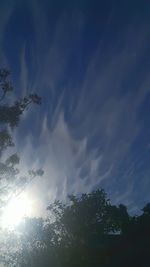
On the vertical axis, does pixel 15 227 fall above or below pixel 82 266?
above

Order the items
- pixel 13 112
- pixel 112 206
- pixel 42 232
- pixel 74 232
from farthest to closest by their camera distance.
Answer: pixel 112 206, pixel 74 232, pixel 42 232, pixel 13 112

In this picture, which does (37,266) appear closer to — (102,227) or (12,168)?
(12,168)

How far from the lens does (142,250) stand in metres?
35.2

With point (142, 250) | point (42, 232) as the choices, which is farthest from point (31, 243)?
point (142, 250)

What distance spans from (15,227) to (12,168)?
8.50 metres

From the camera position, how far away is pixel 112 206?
5253 centimetres

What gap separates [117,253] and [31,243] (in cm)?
1015

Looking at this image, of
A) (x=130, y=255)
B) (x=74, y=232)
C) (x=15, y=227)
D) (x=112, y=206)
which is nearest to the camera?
(x=15, y=227)

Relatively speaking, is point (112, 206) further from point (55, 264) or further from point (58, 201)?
point (55, 264)

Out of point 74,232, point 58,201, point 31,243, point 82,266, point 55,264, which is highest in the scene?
point 58,201

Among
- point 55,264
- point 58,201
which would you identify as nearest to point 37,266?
point 55,264

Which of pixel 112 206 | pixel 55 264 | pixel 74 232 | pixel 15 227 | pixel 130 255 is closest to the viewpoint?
pixel 55 264

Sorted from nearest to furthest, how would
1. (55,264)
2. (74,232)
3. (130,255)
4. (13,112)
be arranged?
1. (13,112)
2. (55,264)
3. (130,255)
4. (74,232)

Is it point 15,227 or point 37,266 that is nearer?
point 37,266
